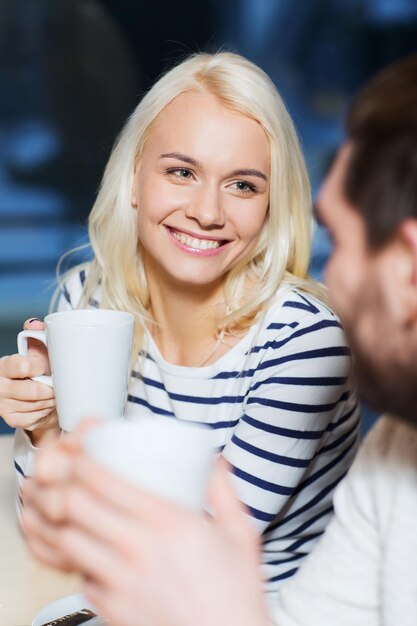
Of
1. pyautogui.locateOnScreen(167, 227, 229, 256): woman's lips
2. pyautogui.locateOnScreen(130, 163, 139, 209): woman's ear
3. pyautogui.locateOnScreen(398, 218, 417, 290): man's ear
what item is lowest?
pyautogui.locateOnScreen(167, 227, 229, 256): woman's lips

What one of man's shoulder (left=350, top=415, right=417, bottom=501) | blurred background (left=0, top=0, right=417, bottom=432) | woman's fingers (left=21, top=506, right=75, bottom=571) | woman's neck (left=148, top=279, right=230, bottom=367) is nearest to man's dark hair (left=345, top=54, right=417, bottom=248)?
man's shoulder (left=350, top=415, right=417, bottom=501)

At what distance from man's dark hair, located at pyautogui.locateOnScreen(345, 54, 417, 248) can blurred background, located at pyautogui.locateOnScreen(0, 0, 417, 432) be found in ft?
10.5

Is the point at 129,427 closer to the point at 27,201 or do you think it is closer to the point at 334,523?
the point at 334,523

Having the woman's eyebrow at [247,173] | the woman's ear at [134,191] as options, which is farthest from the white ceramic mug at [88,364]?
the woman's ear at [134,191]

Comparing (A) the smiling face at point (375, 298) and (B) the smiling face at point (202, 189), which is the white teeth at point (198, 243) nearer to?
(B) the smiling face at point (202, 189)

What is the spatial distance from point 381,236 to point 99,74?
11.8 ft

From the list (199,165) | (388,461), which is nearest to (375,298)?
(388,461)

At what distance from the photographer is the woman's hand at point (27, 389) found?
1336mm

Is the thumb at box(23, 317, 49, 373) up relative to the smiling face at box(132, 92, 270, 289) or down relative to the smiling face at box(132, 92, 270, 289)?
down

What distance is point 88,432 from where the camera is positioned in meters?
0.68

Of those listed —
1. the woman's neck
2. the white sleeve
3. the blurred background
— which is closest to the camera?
the white sleeve

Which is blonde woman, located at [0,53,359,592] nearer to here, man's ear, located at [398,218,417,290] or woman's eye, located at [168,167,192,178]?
woman's eye, located at [168,167,192,178]

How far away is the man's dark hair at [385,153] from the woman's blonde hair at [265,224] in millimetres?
646

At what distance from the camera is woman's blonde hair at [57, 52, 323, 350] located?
1507mm
